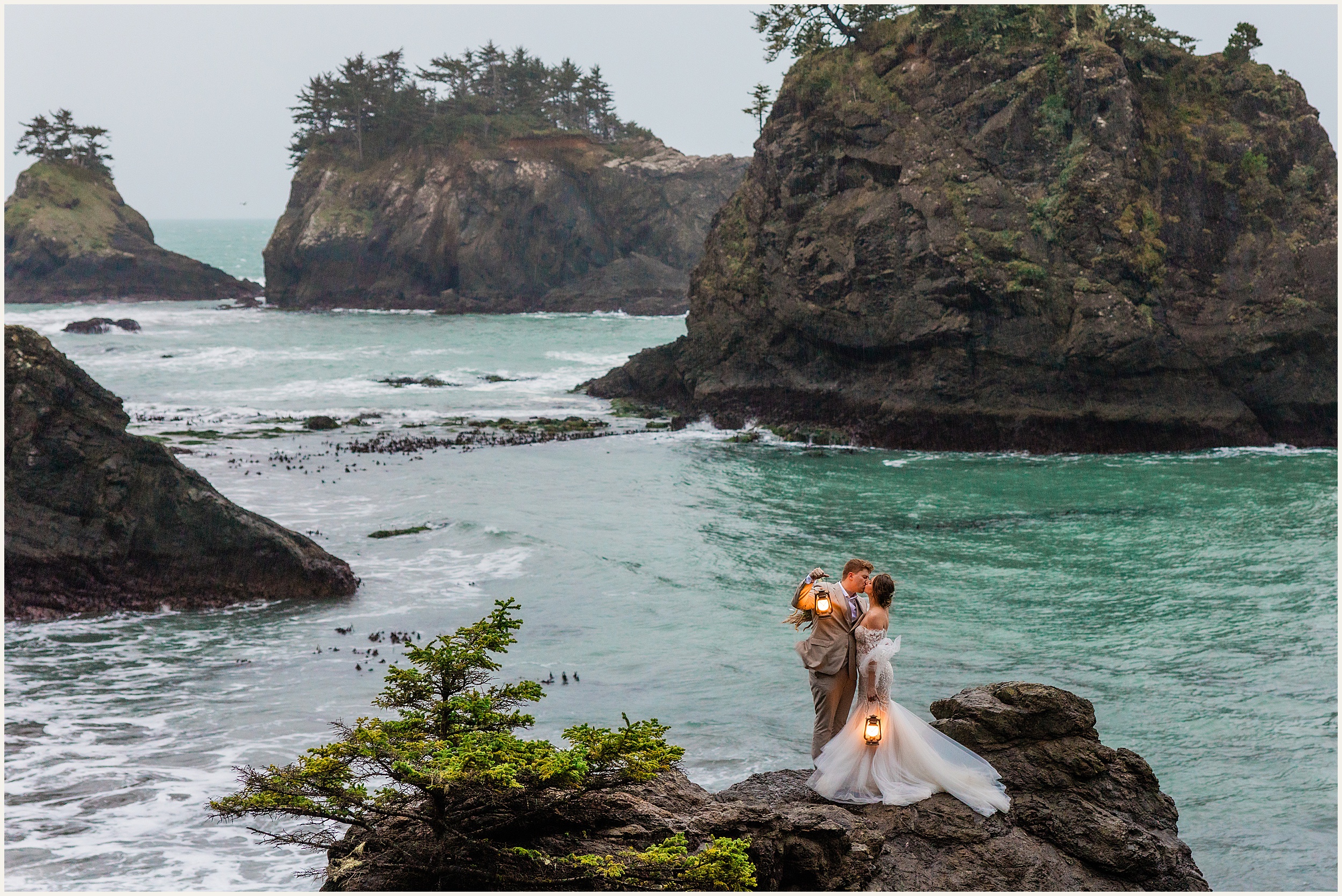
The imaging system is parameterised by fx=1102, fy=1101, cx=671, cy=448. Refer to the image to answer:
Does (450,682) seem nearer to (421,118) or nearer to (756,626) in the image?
(756,626)

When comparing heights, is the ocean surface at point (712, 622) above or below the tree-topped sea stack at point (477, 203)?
below

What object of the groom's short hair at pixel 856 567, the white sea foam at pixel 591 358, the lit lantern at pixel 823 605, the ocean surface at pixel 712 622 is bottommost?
the ocean surface at pixel 712 622

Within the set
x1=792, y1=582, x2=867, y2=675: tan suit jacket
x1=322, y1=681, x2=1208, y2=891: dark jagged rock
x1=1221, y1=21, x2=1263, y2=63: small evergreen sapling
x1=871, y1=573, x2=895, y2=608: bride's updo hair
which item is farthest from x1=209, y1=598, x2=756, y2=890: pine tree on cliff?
x1=1221, y1=21, x2=1263, y2=63: small evergreen sapling

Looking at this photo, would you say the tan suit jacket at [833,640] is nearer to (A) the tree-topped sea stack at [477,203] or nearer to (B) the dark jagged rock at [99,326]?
(B) the dark jagged rock at [99,326]

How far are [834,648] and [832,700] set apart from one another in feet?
1.58

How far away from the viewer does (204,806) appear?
12195mm

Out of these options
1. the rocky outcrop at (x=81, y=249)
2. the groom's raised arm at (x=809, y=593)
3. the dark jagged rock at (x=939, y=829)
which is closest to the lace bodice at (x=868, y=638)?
the groom's raised arm at (x=809, y=593)

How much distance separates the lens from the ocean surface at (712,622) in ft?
41.1

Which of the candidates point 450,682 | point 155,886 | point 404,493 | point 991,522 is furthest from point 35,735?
point 991,522

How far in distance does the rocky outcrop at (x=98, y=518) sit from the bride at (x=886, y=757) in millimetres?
14771

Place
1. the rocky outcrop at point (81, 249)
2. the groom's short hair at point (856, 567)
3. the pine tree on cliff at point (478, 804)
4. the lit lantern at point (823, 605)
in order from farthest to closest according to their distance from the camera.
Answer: the rocky outcrop at point (81, 249) < the groom's short hair at point (856, 567) < the lit lantern at point (823, 605) < the pine tree on cliff at point (478, 804)

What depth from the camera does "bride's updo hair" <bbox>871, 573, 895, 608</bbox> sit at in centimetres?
863

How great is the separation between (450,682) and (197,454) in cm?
3117

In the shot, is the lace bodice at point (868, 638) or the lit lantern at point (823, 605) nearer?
the lace bodice at point (868, 638)
